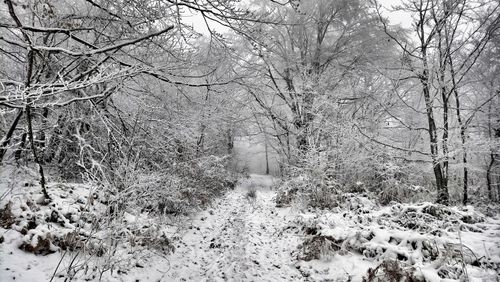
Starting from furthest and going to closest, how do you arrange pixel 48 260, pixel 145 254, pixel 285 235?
pixel 285 235 → pixel 145 254 → pixel 48 260

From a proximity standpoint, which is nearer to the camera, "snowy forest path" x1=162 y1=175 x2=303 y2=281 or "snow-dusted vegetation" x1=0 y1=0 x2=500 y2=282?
"snow-dusted vegetation" x1=0 y1=0 x2=500 y2=282

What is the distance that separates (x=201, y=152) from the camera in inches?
402

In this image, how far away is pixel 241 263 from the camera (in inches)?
162

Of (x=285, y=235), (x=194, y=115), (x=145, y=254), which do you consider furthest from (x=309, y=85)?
(x=145, y=254)

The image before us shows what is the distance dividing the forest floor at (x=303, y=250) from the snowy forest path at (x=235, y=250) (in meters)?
0.02

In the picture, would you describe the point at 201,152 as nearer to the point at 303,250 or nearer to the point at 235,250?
the point at 235,250

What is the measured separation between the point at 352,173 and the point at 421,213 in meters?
4.56

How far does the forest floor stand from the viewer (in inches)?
117

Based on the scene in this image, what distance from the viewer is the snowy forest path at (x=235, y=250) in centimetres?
386

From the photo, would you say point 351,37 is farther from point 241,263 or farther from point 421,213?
point 241,263

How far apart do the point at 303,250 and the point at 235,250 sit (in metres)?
1.16

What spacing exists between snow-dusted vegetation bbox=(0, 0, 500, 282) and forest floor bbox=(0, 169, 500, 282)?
28mm

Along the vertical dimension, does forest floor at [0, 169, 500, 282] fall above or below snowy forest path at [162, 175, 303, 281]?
above

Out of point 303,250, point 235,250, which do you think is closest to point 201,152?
point 235,250
